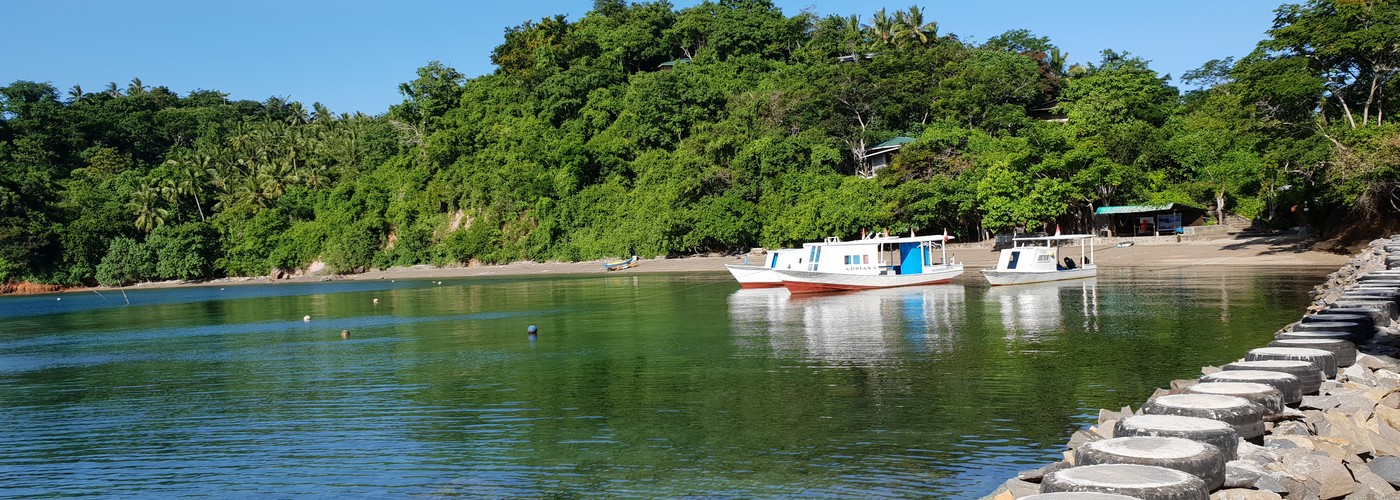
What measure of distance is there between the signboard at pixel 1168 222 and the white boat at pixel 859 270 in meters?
25.0

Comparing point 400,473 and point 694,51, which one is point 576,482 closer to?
point 400,473

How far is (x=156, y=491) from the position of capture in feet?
43.1

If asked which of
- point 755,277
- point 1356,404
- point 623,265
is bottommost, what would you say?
point 1356,404

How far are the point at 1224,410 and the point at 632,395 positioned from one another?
11.2 meters

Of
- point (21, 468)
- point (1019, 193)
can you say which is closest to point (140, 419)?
point (21, 468)

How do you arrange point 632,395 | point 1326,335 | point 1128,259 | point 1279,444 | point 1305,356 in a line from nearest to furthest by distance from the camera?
point 1279,444, point 1305,356, point 1326,335, point 632,395, point 1128,259

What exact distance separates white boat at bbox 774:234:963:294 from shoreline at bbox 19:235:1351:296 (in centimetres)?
437

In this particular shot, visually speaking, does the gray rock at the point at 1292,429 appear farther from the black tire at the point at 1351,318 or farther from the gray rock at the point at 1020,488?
the black tire at the point at 1351,318

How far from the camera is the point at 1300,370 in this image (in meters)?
11.1

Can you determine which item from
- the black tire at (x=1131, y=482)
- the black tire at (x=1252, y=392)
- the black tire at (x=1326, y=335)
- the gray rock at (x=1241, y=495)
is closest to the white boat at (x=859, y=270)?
the black tire at (x=1326, y=335)

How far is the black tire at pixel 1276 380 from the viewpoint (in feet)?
34.4

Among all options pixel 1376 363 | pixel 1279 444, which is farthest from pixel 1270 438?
pixel 1376 363

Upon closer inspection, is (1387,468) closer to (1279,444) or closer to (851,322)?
(1279,444)

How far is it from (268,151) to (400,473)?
106824 millimetres
